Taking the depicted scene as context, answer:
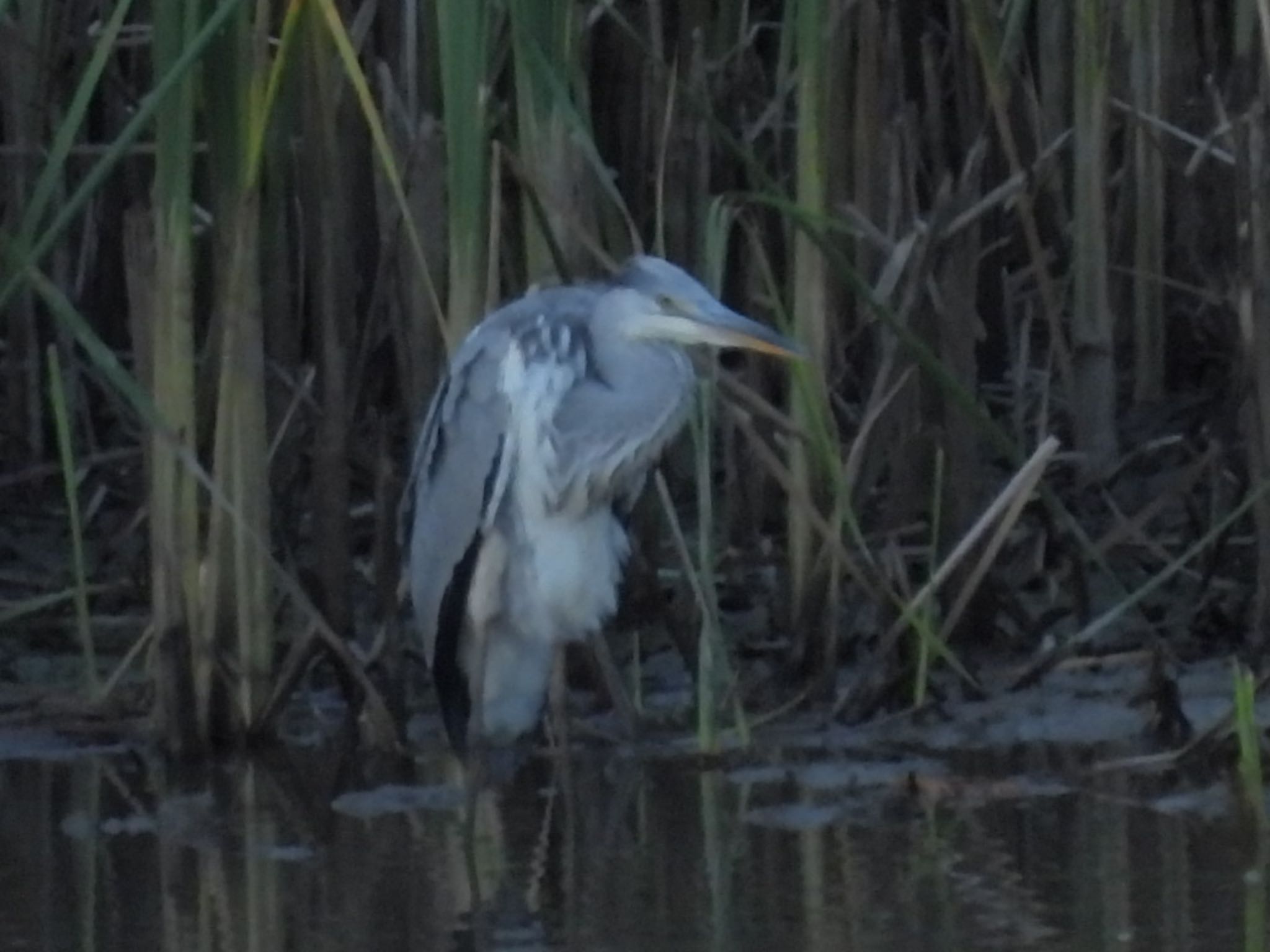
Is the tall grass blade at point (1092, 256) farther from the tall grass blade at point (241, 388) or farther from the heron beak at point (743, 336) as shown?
the tall grass blade at point (241, 388)

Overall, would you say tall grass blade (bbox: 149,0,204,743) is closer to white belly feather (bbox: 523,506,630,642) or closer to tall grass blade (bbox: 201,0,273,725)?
tall grass blade (bbox: 201,0,273,725)

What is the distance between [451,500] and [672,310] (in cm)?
47

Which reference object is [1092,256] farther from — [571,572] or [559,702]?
[559,702]

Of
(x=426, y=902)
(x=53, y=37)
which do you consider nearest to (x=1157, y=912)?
(x=426, y=902)

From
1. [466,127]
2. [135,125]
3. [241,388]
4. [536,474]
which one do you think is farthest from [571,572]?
[135,125]

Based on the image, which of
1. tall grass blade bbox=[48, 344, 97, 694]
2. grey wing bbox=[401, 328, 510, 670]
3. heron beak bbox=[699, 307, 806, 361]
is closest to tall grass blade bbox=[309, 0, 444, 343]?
grey wing bbox=[401, 328, 510, 670]

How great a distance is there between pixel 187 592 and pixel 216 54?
79 centimetres

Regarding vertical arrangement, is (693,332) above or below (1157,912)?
above

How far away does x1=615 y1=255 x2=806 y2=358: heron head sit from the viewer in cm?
436

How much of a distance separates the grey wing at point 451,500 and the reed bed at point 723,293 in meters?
0.08

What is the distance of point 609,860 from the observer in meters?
3.75

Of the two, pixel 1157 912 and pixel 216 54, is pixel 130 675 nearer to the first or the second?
pixel 216 54

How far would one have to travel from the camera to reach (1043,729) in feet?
14.5

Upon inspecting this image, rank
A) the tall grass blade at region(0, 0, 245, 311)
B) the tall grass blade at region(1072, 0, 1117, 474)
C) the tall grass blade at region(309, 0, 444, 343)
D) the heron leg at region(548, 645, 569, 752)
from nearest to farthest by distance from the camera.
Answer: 1. the tall grass blade at region(0, 0, 245, 311)
2. the tall grass blade at region(309, 0, 444, 343)
3. the heron leg at region(548, 645, 569, 752)
4. the tall grass blade at region(1072, 0, 1117, 474)
